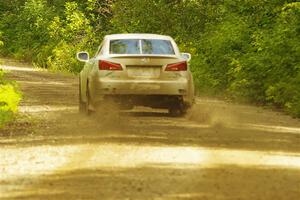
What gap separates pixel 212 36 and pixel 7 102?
1240 cm

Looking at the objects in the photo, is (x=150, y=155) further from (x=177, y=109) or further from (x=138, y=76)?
(x=177, y=109)

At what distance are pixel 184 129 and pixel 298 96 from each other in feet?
16.7

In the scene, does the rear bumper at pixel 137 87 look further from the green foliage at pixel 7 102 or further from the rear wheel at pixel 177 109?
the green foliage at pixel 7 102

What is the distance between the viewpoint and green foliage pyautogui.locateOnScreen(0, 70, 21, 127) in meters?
15.8

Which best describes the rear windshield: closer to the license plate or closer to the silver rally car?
the silver rally car

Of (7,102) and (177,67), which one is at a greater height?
(177,67)

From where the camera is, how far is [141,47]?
1642cm

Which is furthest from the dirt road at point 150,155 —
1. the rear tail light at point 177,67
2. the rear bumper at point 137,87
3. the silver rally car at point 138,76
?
the rear tail light at point 177,67

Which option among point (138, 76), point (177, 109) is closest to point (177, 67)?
point (138, 76)

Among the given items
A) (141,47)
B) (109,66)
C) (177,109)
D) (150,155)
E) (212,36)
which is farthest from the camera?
(212,36)

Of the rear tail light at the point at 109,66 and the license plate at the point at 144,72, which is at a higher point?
the rear tail light at the point at 109,66

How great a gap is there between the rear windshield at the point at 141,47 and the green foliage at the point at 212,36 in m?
3.16

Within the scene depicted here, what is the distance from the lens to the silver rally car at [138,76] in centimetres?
1590

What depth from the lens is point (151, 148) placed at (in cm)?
1201
